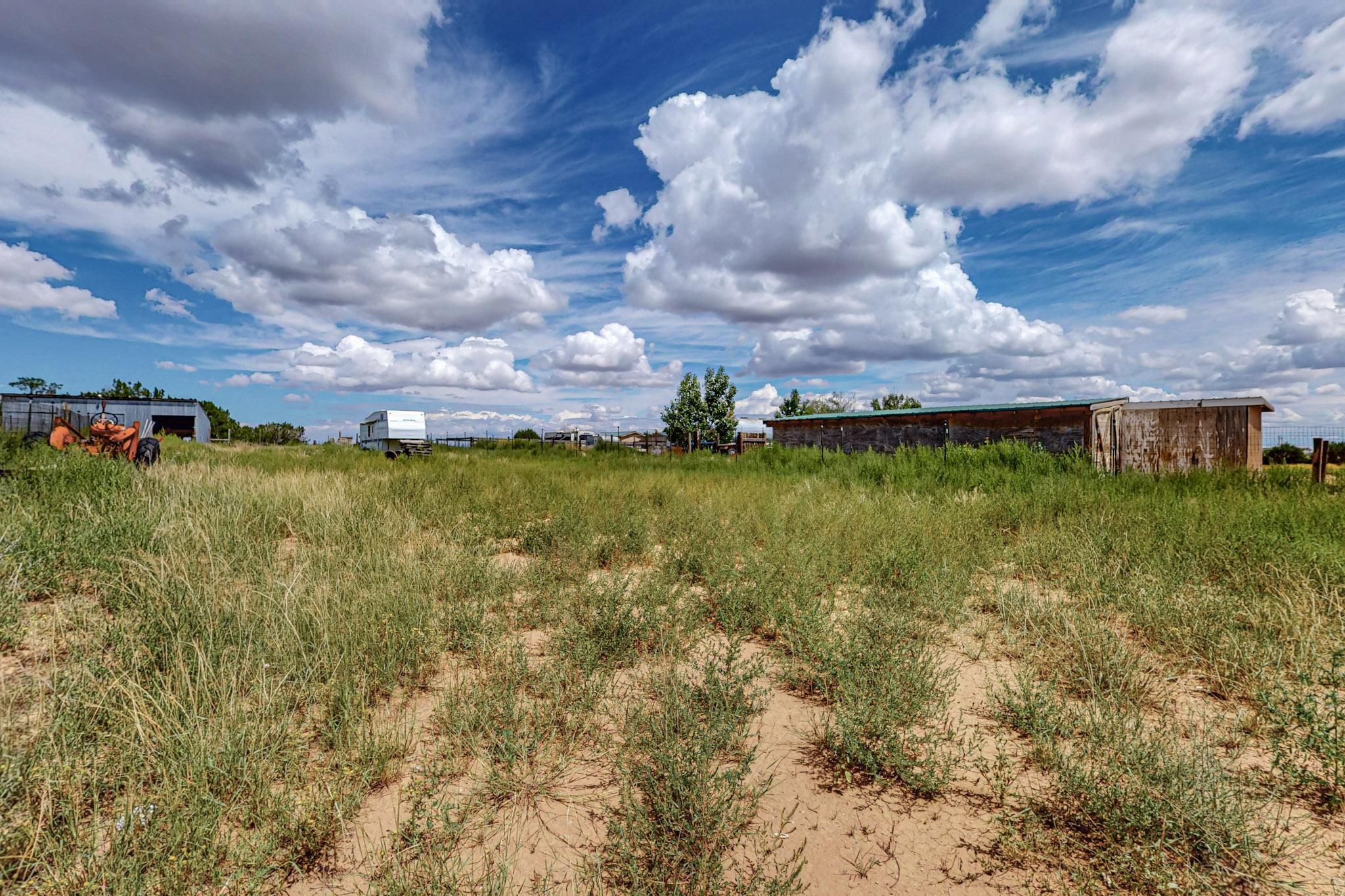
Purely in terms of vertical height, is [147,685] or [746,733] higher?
[147,685]

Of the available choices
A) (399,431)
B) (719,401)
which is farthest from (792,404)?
(399,431)

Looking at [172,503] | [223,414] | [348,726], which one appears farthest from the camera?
[223,414]

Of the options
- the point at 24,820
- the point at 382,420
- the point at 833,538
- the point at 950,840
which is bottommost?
the point at 950,840

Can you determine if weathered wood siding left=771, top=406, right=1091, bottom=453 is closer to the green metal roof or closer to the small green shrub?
the green metal roof

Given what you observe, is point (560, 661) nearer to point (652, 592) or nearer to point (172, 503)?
point (652, 592)

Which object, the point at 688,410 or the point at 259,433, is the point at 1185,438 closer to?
the point at 688,410

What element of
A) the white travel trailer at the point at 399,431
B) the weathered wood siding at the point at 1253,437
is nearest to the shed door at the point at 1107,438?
the weathered wood siding at the point at 1253,437

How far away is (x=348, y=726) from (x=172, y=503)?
17.5 feet

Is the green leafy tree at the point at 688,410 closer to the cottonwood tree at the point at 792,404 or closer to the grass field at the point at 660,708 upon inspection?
the cottonwood tree at the point at 792,404

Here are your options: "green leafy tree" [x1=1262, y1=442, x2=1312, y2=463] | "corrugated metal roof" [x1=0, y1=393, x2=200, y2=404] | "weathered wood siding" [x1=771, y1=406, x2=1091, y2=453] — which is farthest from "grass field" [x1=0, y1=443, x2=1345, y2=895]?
"corrugated metal roof" [x1=0, y1=393, x2=200, y2=404]

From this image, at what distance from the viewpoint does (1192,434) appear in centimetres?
1402

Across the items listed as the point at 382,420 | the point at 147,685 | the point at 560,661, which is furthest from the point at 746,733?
the point at 382,420

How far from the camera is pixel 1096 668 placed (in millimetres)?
3801

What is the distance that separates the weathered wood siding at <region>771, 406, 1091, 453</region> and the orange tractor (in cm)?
1796
